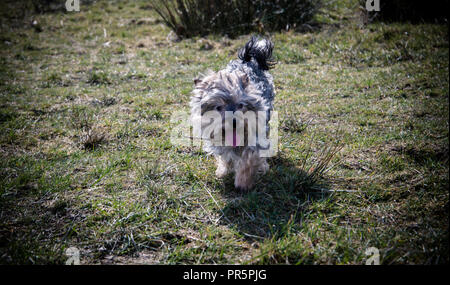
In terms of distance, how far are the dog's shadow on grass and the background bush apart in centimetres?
682

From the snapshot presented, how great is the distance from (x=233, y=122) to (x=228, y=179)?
682mm

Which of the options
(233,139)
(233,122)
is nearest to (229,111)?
(233,122)

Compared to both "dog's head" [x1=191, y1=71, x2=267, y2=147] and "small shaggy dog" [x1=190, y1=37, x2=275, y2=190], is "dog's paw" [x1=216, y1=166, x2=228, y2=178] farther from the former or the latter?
"dog's head" [x1=191, y1=71, x2=267, y2=147]

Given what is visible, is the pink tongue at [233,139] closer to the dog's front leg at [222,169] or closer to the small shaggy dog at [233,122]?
the small shaggy dog at [233,122]

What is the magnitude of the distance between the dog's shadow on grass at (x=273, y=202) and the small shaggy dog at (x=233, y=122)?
153mm

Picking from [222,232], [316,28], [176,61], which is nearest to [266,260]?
[222,232]

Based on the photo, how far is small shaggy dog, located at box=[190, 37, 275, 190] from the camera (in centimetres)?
314

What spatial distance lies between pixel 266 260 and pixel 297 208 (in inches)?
27.0

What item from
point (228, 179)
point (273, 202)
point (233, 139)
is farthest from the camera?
point (228, 179)

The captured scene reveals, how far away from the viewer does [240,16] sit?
9102 millimetres

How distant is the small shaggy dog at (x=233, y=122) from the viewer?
3145 mm

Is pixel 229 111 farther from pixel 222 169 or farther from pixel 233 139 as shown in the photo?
pixel 222 169

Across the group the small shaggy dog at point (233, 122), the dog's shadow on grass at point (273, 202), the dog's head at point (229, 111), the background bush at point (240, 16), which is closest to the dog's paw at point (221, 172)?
the small shaggy dog at point (233, 122)

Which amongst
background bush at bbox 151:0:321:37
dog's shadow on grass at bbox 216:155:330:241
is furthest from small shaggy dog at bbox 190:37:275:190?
background bush at bbox 151:0:321:37
